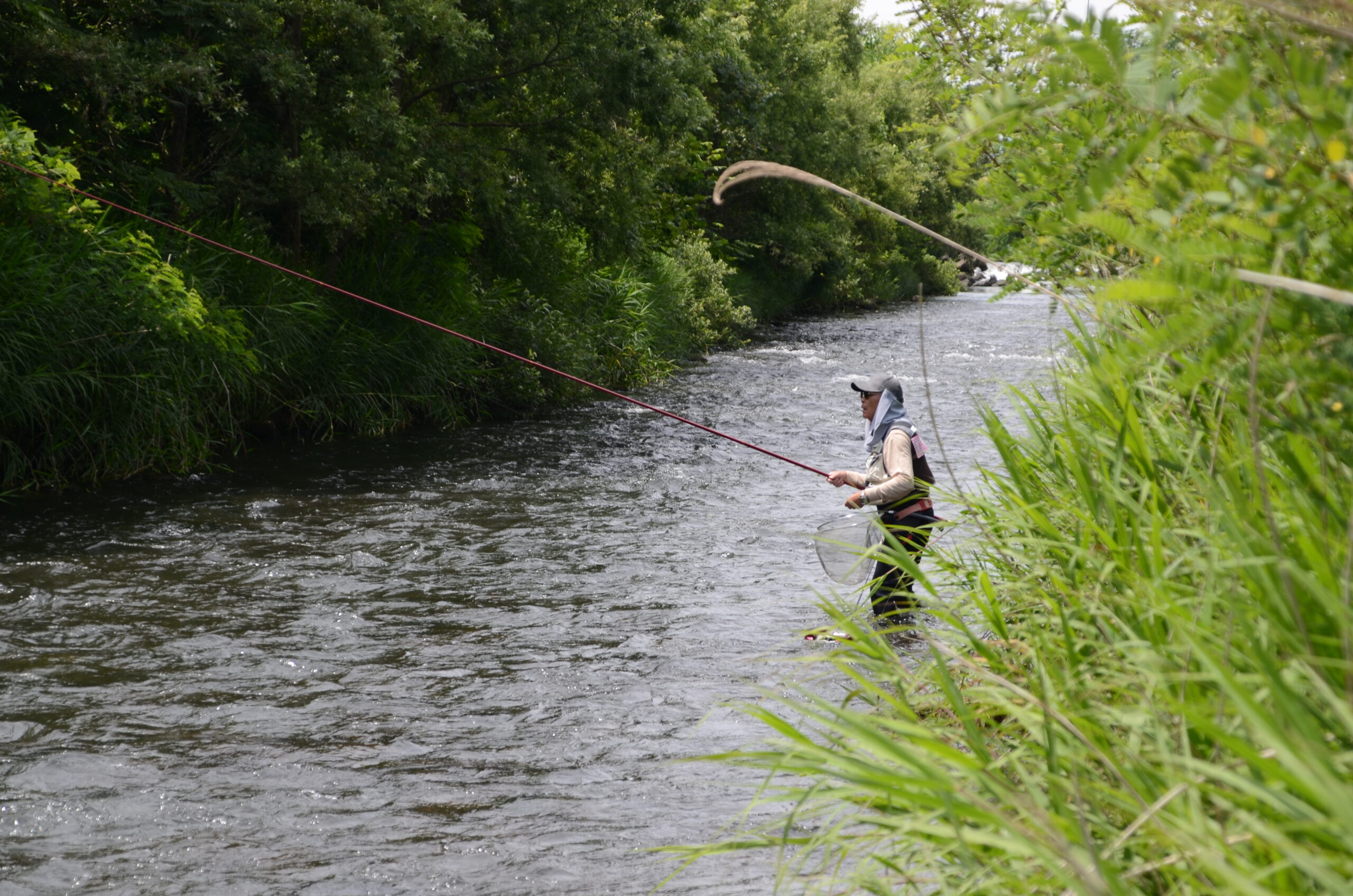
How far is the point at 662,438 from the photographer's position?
47.9 feet

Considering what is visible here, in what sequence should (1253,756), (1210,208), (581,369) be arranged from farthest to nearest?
(581,369)
(1210,208)
(1253,756)

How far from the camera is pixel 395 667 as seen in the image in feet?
21.7

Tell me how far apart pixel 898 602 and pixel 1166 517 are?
315 centimetres

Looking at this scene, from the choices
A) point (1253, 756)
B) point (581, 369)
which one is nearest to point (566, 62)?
point (581, 369)

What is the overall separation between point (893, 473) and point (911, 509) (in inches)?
10.2

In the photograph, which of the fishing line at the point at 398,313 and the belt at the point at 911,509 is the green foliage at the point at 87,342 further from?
the belt at the point at 911,509

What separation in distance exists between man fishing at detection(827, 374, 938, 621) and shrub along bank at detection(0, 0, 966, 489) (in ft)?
4.88

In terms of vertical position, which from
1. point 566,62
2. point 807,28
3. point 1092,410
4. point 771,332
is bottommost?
point 771,332

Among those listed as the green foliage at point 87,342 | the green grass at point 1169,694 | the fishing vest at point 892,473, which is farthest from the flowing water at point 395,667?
the green grass at point 1169,694

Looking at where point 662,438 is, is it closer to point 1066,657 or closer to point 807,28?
point 1066,657

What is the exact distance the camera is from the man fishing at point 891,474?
682 cm

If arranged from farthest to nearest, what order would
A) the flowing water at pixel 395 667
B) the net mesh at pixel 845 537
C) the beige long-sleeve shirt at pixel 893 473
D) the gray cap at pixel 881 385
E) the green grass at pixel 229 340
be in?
the green grass at pixel 229 340
the gray cap at pixel 881 385
the beige long-sleeve shirt at pixel 893 473
the net mesh at pixel 845 537
the flowing water at pixel 395 667

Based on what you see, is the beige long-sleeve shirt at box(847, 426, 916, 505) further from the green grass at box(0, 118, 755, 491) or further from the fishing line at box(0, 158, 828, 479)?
the green grass at box(0, 118, 755, 491)

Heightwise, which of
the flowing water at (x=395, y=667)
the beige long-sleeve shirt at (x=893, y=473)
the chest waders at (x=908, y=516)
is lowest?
the flowing water at (x=395, y=667)
